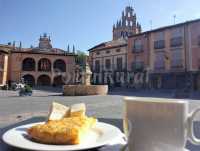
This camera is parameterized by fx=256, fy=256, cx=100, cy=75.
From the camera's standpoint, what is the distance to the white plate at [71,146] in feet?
2.82

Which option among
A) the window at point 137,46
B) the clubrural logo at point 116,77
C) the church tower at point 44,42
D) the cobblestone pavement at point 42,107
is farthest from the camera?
the church tower at point 44,42

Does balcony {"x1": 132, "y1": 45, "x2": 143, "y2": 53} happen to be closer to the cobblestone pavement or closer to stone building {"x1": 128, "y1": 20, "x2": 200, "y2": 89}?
stone building {"x1": 128, "y1": 20, "x2": 200, "y2": 89}

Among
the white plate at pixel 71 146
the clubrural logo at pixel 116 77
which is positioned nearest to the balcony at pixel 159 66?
the clubrural logo at pixel 116 77

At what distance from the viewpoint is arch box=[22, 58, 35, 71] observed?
4156 centimetres

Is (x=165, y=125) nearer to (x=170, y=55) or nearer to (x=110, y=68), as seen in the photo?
(x=170, y=55)

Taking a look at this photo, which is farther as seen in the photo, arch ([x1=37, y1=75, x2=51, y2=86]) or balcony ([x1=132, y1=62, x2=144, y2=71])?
arch ([x1=37, y1=75, x2=51, y2=86])

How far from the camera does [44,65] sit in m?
43.4

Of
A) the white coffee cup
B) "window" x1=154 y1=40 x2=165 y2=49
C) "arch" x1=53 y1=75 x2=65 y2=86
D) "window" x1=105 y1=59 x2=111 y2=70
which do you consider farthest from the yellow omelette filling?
"arch" x1=53 y1=75 x2=65 y2=86

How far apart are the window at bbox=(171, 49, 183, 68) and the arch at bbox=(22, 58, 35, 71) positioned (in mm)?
23450

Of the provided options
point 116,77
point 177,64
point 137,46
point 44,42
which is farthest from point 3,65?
point 177,64

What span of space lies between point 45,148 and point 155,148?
0.36 m

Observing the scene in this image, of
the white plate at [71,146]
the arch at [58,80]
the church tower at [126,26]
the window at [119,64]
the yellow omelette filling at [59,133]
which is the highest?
the church tower at [126,26]

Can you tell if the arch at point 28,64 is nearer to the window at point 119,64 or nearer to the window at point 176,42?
the window at point 119,64

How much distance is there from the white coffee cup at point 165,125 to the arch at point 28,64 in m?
42.3
